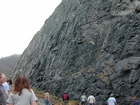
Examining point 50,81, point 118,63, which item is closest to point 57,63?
point 50,81

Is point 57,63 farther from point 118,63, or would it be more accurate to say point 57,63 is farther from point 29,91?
point 29,91

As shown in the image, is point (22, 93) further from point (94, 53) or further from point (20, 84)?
point (94, 53)

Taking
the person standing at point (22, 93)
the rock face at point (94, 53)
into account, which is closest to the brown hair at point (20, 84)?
the person standing at point (22, 93)

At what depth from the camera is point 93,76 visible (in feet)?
92.5

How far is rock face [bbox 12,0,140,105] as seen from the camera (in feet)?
83.9

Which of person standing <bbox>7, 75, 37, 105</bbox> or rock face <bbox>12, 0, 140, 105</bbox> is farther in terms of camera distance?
rock face <bbox>12, 0, 140, 105</bbox>

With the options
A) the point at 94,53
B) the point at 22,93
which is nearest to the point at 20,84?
the point at 22,93

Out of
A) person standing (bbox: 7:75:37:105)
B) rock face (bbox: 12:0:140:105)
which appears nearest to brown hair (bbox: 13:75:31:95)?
person standing (bbox: 7:75:37:105)

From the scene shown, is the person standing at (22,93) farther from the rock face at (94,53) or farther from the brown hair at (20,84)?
the rock face at (94,53)

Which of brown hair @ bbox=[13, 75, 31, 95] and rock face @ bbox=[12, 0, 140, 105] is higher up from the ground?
rock face @ bbox=[12, 0, 140, 105]

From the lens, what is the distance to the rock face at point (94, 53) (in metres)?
25.6

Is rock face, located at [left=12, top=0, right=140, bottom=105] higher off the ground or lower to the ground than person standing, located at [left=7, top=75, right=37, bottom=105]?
higher

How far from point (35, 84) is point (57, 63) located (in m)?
4.79

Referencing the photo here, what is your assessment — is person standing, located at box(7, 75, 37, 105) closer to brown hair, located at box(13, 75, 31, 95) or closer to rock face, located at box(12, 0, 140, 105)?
brown hair, located at box(13, 75, 31, 95)
